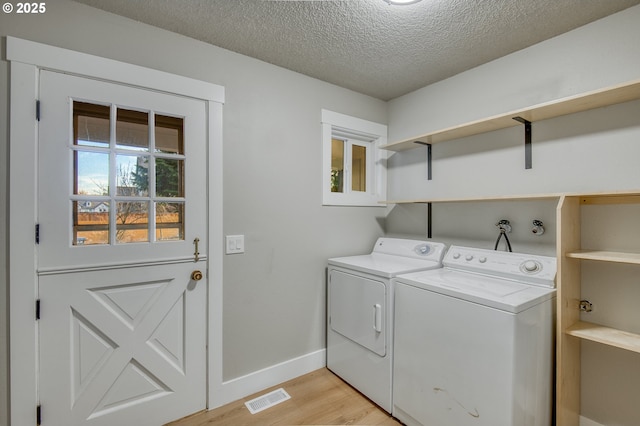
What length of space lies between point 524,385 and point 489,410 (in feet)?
0.66

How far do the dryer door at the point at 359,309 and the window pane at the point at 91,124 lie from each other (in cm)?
176

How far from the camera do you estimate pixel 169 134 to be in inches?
71.3

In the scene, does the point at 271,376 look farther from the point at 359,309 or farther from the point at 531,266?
the point at 531,266

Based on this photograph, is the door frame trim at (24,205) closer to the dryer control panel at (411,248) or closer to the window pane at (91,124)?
the window pane at (91,124)

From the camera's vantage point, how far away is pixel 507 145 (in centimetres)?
203

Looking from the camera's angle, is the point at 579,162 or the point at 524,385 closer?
the point at 524,385

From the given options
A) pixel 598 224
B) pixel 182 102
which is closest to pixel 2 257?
pixel 182 102

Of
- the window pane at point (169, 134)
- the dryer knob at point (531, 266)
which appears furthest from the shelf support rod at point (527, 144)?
the window pane at point (169, 134)

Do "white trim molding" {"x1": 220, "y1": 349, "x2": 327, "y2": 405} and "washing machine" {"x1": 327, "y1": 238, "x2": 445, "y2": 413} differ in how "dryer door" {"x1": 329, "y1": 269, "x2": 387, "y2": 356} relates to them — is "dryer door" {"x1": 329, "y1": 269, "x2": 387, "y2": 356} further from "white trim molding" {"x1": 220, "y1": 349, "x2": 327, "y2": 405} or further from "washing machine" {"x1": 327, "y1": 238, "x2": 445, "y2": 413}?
"white trim molding" {"x1": 220, "y1": 349, "x2": 327, "y2": 405}

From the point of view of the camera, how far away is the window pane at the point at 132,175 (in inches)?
65.5

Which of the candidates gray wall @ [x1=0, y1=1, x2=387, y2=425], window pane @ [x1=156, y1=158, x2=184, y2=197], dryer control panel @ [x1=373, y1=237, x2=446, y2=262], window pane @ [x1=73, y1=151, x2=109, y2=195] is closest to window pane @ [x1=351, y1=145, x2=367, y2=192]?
gray wall @ [x1=0, y1=1, x2=387, y2=425]

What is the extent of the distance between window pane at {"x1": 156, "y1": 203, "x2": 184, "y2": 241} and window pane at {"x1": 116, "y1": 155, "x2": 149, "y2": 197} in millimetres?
135

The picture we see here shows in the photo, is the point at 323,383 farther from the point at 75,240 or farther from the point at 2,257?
the point at 2,257

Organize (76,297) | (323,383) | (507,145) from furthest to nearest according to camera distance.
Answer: (323,383) → (507,145) → (76,297)
